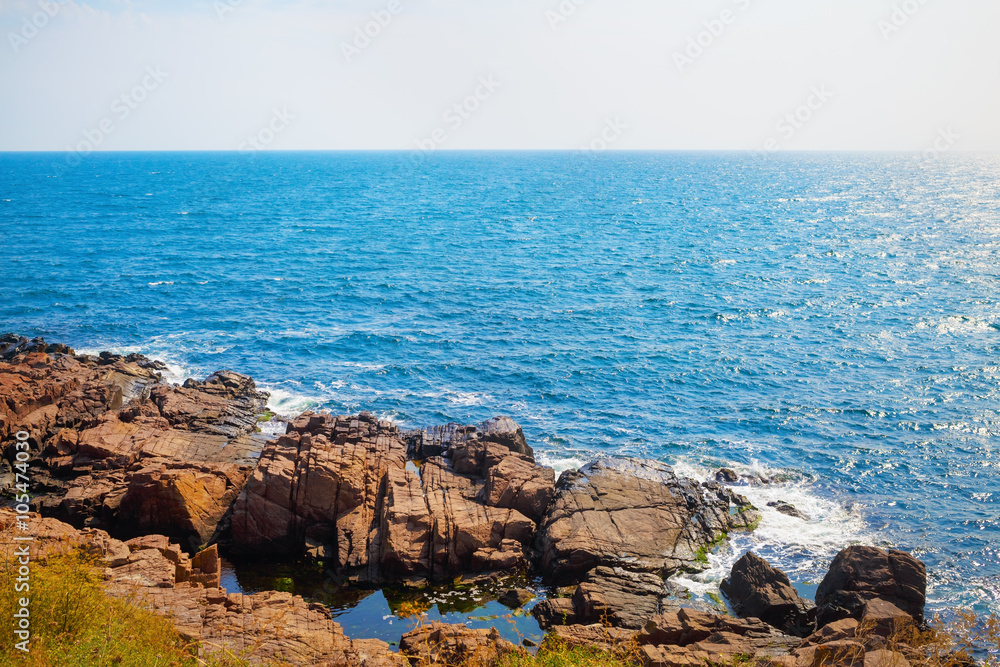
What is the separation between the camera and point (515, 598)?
88.9 feet

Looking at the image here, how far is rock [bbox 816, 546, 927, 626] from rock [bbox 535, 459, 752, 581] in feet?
19.6

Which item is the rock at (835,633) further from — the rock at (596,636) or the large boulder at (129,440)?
the large boulder at (129,440)

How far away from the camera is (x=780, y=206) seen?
143125 millimetres

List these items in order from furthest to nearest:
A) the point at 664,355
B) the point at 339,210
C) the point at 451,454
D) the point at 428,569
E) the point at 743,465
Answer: the point at 339,210 → the point at 664,355 → the point at 743,465 → the point at 451,454 → the point at 428,569

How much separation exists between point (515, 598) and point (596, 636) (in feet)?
17.1

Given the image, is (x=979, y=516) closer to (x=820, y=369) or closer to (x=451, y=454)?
(x=820, y=369)

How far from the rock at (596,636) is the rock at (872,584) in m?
8.64

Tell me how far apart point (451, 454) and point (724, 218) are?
106 metres

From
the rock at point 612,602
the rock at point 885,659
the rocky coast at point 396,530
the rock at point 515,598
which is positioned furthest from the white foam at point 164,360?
the rock at point 885,659

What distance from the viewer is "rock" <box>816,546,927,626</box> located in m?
24.7

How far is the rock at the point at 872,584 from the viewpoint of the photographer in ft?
81.1

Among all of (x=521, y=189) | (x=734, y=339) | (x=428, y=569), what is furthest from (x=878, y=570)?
(x=521, y=189)

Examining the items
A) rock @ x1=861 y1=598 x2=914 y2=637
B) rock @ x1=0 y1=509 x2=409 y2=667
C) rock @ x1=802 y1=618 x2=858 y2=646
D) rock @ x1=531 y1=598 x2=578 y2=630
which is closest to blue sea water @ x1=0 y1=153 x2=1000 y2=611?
rock @ x1=861 y1=598 x2=914 y2=637

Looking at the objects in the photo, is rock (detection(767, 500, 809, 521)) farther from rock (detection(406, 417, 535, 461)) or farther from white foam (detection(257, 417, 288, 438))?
white foam (detection(257, 417, 288, 438))
